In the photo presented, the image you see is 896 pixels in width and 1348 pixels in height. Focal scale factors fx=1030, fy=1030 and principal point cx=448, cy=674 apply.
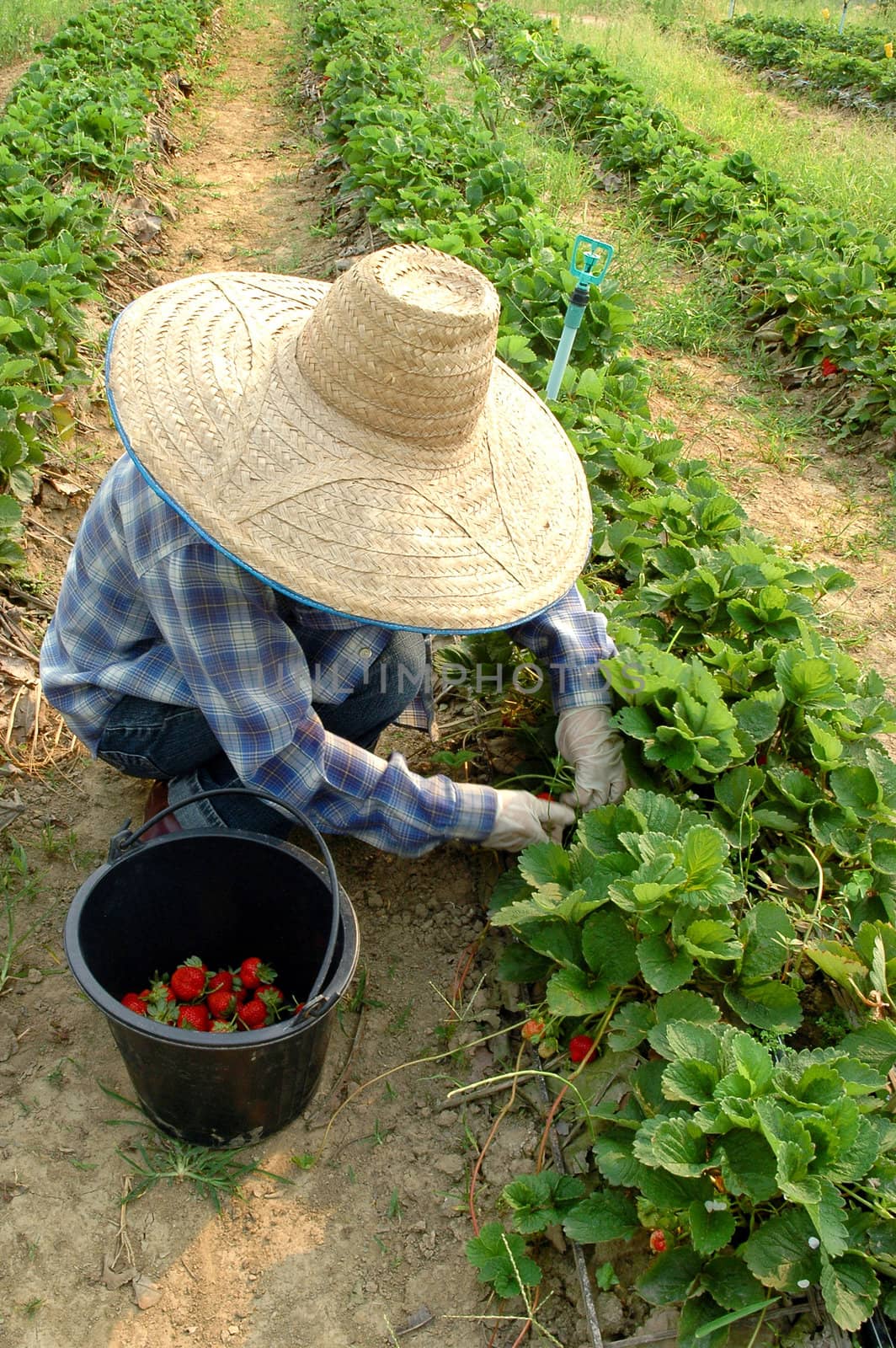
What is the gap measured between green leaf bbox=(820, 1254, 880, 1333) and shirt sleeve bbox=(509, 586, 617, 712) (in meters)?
1.23

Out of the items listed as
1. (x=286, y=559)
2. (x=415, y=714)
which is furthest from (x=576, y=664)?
(x=286, y=559)

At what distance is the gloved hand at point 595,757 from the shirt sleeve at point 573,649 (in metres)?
0.03

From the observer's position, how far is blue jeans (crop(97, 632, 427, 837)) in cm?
242

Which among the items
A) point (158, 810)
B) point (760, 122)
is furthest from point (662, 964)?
point (760, 122)

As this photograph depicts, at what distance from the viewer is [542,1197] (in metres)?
1.91

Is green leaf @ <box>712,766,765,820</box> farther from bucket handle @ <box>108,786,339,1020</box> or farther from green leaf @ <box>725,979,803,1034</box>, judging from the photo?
bucket handle @ <box>108,786,339,1020</box>

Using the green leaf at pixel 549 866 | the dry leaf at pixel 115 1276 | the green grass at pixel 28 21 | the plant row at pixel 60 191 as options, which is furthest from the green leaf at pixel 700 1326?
the green grass at pixel 28 21

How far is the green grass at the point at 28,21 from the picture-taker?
1089 cm

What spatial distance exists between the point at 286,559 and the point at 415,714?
116 cm

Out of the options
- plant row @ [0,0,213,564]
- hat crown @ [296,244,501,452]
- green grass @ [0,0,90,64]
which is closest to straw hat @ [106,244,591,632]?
hat crown @ [296,244,501,452]

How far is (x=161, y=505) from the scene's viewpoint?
6.66 feet

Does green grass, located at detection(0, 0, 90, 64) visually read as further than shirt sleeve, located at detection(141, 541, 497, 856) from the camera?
Yes

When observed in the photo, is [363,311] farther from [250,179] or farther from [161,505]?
[250,179]

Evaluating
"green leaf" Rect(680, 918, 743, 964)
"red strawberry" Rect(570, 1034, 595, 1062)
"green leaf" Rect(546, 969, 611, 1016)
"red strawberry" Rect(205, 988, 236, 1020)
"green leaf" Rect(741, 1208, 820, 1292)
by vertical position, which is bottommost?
"red strawberry" Rect(205, 988, 236, 1020)
